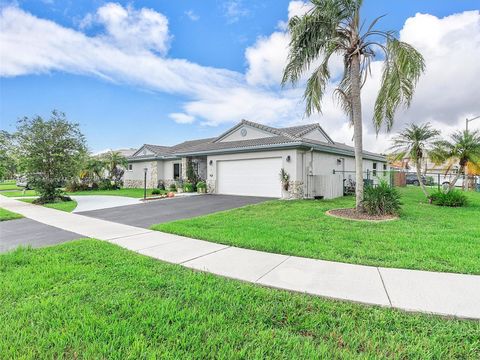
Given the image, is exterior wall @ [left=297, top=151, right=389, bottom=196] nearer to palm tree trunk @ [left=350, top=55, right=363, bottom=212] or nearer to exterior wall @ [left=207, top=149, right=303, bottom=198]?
exterior wall @ [left=207, top=149, right=303, bottom=198]

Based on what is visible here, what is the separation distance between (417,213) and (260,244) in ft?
24.9

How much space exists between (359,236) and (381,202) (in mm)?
3521

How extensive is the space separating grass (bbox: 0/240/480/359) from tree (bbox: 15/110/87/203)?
12502 mm

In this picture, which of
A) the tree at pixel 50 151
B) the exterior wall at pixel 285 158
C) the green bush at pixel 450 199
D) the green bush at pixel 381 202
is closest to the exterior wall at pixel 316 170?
the exterior wall at pixel 285 158

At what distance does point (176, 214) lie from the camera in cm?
977

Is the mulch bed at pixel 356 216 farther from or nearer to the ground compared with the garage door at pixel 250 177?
nearer to the ground

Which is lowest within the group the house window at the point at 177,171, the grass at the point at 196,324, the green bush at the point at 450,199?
the grass at the point at 196,324

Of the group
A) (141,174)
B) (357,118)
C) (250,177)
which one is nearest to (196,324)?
(357,118)

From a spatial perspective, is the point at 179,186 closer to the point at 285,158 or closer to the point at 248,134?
the point at 248,134

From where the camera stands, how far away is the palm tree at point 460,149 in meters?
11.3

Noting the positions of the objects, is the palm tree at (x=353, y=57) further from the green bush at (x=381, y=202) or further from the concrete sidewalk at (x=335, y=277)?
the concrete sidewalk at (x=335, y=277)

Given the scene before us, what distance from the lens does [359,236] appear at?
19.9ft

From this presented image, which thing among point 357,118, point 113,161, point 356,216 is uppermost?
point 357,118

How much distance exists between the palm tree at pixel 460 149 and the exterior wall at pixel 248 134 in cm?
901
